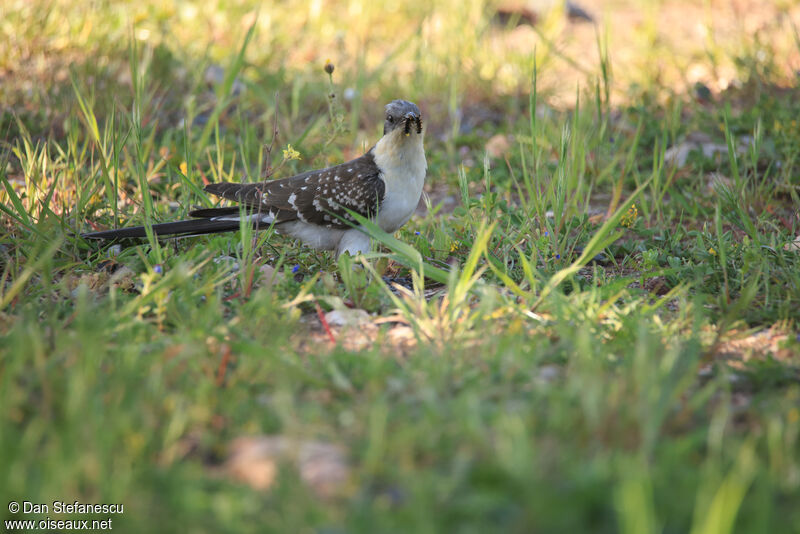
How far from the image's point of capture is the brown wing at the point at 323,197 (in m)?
4.00

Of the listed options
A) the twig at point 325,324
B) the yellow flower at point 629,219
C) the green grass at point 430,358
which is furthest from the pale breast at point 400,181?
the yellow flower at point 629,219

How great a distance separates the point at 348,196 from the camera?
400cm

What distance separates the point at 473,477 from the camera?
6.11ft

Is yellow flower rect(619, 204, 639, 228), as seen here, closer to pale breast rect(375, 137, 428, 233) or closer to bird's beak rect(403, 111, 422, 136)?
pale breast rect(375, 137, 428, 233)

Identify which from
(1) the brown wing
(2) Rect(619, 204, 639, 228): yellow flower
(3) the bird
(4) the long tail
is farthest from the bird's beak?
(2) Rect(619, 204, 639, 228): yellow flower

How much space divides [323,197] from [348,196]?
0.48 feet

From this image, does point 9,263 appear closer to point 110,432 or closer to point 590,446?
point 110,432

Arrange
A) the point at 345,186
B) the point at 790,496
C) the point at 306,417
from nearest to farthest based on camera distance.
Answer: the point at 790,496 < the point at 306,417 < the point at 345,186

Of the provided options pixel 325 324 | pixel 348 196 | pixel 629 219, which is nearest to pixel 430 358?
pixel 325 324

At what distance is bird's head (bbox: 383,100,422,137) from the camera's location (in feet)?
13.3

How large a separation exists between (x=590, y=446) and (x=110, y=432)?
127 cm

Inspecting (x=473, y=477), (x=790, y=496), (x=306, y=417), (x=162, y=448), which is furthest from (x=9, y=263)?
(x=790, y=496)

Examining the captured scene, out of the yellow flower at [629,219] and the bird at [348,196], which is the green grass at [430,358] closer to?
the yellow flower at [629,219]

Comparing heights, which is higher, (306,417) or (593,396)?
(593,396)
